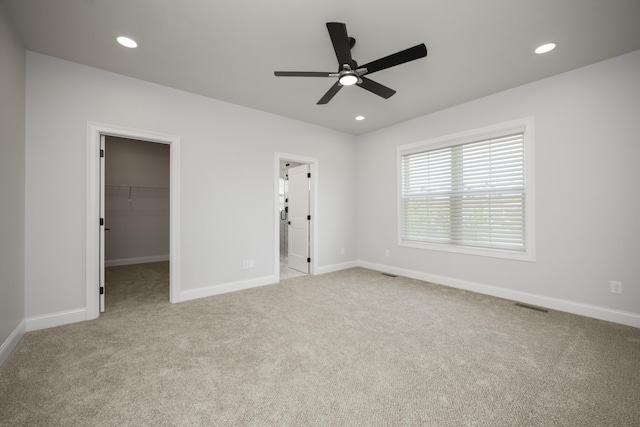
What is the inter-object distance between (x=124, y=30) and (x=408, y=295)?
4274mm

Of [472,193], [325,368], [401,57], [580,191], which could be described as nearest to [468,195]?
[472,193]

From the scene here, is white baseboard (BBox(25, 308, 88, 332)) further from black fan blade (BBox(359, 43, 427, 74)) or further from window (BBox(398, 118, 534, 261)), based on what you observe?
window (BBox(398, 118, 534, 261))

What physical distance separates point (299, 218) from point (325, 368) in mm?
3565

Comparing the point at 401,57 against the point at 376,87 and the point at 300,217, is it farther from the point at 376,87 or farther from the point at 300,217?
the point at 300,217

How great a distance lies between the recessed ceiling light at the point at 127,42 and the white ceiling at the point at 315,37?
0.06m

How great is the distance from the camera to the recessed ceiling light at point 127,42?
253 cm

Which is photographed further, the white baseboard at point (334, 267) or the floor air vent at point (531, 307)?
the white baseboard at point (334, 267)

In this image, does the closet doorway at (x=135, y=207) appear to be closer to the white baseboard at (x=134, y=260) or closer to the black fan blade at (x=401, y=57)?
the white baseboard at (x=134, y=260)

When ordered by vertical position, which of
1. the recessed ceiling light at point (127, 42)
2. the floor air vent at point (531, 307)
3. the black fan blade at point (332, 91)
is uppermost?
the recessed ceiling light at point (127, 42)

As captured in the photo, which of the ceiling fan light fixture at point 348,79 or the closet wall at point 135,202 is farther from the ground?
the ceiling fan light fixture at point 348,79

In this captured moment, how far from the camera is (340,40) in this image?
2016mm

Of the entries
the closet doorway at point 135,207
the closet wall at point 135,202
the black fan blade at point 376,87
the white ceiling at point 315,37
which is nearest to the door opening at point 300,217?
the white ceiling at point 315,37

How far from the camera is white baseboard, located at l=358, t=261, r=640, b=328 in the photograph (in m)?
2.85

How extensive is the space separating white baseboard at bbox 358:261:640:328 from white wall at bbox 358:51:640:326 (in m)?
Answer: 0.01
